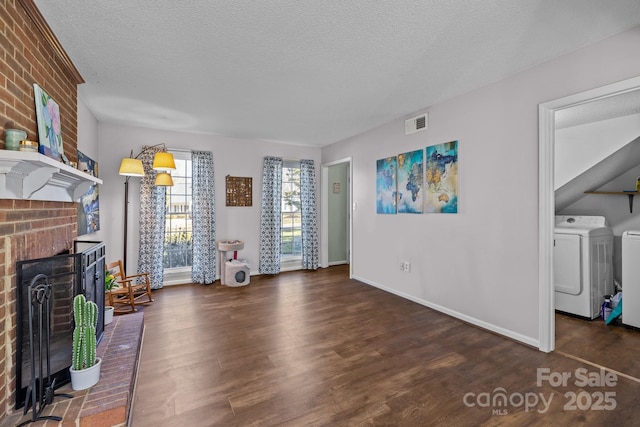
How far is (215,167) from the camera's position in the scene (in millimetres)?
5234

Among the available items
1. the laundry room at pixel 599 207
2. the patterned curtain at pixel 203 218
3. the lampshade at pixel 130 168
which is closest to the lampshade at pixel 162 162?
the lampshade at pixel 130 168

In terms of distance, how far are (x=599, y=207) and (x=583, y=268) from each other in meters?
1.28

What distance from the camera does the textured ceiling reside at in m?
1.91

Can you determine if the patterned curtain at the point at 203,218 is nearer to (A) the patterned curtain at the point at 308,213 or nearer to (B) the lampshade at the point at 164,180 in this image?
(B) the lampshade at the point at 164,180

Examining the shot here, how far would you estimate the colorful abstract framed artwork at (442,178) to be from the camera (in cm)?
341

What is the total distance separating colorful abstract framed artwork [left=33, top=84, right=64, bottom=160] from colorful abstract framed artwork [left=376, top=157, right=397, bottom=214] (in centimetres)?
371

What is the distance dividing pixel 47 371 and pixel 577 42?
13.8ft

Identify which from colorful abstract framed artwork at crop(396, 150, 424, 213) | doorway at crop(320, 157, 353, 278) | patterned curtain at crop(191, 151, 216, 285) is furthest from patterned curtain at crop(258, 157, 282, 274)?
colorful abstract framed artwork at crop(396, 150, 424, 213)

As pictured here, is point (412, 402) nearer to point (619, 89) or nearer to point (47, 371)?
point (47, 371)

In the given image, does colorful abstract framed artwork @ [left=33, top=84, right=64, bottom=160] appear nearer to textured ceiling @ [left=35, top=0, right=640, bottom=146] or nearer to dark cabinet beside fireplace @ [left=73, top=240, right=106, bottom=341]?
textured ceiling @ [left=35, top=0, right=640, bottom=146]

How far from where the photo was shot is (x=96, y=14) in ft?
6.47

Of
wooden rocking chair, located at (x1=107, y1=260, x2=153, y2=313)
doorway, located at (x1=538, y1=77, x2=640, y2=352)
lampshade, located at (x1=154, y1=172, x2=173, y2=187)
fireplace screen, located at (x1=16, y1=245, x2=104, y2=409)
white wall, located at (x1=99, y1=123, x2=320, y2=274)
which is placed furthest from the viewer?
white wall, located at (x1=99, y1=123, x2=320, y2=274)

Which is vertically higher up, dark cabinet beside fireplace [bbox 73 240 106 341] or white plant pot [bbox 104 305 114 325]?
dark cabinet beside fireplace [bbox 73 240 106 341]

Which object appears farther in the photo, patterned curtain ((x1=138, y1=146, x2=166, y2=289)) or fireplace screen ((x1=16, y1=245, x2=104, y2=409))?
patterned curtain ((x1=138, y1=146, x2=166, y2=289))
